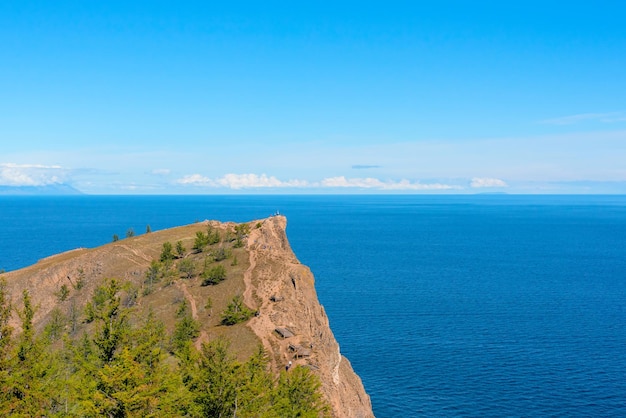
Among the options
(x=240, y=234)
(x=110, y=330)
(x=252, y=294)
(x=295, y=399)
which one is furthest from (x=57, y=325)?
(x=295, y=399)

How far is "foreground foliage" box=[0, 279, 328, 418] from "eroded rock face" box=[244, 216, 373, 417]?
45.0 feet

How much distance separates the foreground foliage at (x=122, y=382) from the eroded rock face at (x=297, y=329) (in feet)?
45.0

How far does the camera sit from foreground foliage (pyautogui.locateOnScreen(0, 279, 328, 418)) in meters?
31.1

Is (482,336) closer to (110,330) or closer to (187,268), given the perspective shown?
(187,268)

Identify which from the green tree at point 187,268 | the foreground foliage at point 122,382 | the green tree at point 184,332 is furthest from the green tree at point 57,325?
the foreground foliage at point 122,382

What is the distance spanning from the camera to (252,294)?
2790 inches

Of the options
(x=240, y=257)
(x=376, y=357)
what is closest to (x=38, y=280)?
(x=240, y=257)

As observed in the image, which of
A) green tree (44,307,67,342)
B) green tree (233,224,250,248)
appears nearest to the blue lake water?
green tree (233,224,250,248)

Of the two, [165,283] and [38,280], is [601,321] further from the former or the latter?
[38,280]

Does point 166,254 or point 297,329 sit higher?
point 166,254

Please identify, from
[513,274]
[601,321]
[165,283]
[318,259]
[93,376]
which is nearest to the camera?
[93,376]

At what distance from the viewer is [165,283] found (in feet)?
266

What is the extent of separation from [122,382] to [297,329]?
113 feet

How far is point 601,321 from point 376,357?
57.4 meters
